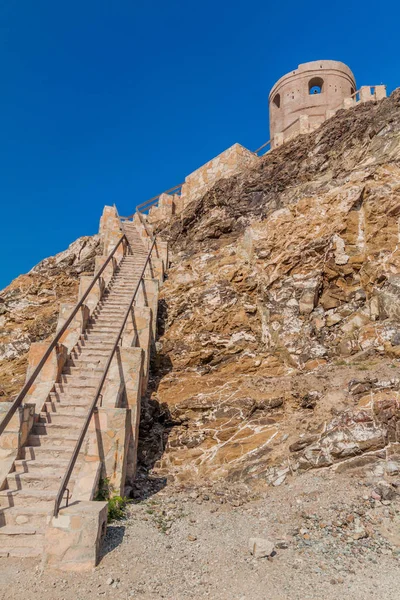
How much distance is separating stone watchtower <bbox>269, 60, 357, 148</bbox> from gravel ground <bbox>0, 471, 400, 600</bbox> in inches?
921

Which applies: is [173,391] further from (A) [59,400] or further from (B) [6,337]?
(B) [6,337]

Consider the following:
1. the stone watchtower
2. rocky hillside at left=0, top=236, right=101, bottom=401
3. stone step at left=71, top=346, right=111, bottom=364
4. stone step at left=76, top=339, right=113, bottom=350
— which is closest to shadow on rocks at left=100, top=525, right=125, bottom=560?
stone step at left=71, top=346, right=111, bottom=364

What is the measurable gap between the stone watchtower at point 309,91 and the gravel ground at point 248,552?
921 inches

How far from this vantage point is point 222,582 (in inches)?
152

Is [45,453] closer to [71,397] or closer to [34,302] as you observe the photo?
[71,397]

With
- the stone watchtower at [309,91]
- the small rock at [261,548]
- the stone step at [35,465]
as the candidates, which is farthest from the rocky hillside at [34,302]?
the stone watchtower at [309,91]

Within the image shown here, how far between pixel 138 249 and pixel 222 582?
50.2 feet

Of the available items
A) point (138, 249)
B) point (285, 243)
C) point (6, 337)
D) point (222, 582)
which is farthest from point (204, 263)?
point (222, 582)

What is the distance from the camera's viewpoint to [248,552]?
14.4 ft

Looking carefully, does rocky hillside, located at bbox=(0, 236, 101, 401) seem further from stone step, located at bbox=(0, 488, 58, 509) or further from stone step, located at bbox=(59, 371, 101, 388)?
stone step, located at bbox=(0, 488, 58, 509)

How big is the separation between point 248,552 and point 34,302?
15.1 m

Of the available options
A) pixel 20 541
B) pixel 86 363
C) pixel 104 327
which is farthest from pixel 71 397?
pixel 104 327

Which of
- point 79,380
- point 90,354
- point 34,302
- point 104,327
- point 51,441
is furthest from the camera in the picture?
point 34,302

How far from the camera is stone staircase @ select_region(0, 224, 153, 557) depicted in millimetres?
4727
